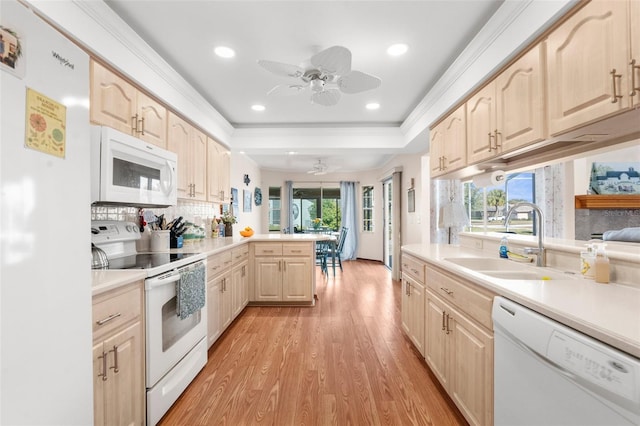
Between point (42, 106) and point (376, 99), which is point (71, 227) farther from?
point (376, 99)

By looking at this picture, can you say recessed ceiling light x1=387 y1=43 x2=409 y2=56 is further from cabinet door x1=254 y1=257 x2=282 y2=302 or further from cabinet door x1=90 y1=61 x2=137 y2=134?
cabinet door x1=254 y1=257 x2=282 y2=302

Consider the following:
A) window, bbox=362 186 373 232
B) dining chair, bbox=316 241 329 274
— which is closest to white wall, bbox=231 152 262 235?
dining chair, bbox=316 241 329 274

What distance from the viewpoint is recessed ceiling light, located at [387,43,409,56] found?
7.04ft

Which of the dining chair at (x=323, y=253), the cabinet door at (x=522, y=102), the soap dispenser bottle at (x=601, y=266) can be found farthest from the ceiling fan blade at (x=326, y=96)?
the dining chair at (x=323, y=253)

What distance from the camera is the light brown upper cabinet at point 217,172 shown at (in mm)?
3396

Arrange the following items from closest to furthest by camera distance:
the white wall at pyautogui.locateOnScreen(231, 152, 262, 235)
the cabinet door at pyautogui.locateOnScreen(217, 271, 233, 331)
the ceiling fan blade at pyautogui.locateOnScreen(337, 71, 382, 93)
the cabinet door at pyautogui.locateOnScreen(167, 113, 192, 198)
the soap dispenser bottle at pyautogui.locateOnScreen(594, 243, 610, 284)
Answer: the soap dispenser bottle at pyautogui.locateOnScreen(594, 243, 610, 284), the ceiling fan blade at pyautogui.locateOnScreen(337, 71, 382, 93), the cabinet door at pyautogui.locateOnScreen(167, 113, 192, 198), the cabinet door at pyautogui.locateOnScreen(217, 271, 233, 331), the white wall at pyautogui.locateOnScreen(231, 152, 262, 235)

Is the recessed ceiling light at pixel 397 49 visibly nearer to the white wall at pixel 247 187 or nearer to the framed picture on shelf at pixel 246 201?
the white wall at pixel 247 187

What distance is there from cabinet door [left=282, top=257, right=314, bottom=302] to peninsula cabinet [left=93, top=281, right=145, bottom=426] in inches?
87.1

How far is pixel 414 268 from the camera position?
2438mm

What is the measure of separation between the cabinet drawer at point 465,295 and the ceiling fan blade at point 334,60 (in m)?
1.60

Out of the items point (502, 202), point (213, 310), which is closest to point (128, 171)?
point (213, 310)

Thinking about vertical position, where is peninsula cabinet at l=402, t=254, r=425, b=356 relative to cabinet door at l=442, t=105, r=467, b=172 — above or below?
below

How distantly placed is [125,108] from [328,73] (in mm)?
1515

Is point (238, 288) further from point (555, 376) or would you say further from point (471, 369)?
point (555, 376)
